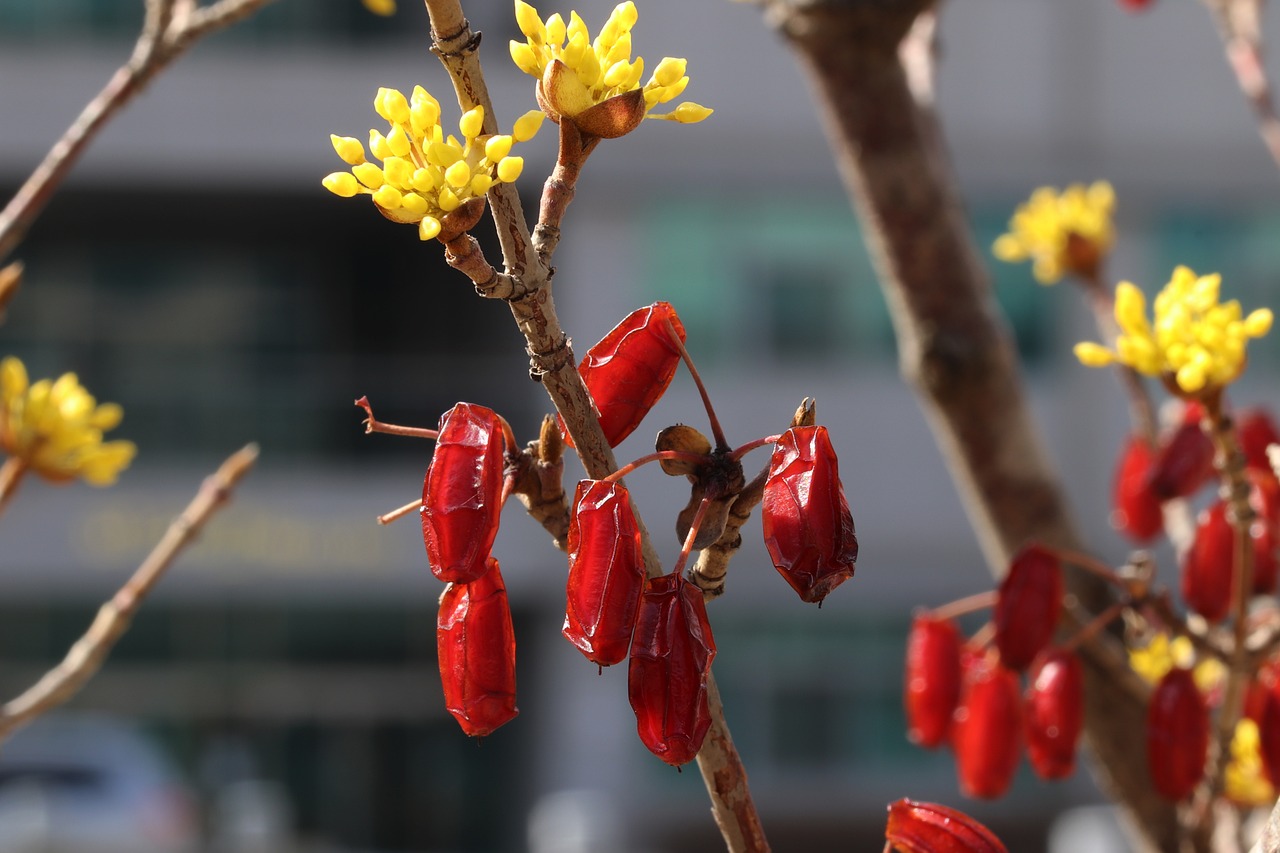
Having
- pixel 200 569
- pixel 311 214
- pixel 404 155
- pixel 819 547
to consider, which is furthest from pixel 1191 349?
pixel 311 214

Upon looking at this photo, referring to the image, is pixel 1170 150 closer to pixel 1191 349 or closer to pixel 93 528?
pixel 93 528

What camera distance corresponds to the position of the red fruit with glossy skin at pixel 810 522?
2.09 feet

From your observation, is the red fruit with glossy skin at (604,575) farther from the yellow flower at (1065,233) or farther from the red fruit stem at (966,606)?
the yellow flower at (1065,233)

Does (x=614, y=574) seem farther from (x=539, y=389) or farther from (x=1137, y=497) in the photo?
(x=539, y=389)

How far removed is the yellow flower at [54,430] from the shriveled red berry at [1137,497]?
79 centimetres

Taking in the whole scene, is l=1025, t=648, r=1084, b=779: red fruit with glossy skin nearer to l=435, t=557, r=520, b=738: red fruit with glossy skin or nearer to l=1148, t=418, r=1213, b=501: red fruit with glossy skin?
l=1148, t=418, r=1213, b=501: red fruit with glossy skin

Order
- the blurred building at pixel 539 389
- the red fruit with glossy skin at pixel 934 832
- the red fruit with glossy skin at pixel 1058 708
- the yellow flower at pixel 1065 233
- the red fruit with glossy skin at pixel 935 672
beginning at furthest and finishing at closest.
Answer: the blurred building at pixel 539 389 < the yellow flower at pixel 1065 233 < the red fruit with glossy skin at pixel 935 672 < the red fruit with glossy skin at pixel 1058 708 < the red fruit with glossy skin at pixel 934 832

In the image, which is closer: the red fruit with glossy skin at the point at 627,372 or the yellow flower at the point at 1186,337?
the red fruit with glossy skin at the point at 627,372

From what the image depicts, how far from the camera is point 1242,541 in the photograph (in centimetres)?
92

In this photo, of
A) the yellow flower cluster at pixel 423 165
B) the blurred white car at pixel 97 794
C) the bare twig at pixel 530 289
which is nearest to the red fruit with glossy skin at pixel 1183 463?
the bare twig at pixel 530 289

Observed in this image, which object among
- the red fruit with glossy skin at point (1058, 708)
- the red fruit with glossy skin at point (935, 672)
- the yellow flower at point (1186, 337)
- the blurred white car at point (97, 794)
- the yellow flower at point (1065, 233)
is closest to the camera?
the yellow flower at point (1186, 337)

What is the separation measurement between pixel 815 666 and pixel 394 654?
2.82m

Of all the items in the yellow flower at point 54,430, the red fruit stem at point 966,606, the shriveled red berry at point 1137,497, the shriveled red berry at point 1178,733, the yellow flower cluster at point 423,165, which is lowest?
the shriveled red berry at point 1178,733

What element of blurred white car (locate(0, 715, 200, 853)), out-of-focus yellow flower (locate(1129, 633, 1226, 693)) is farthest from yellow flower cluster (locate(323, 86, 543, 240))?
blurred white car (locate(0, 715, 200, 853))
